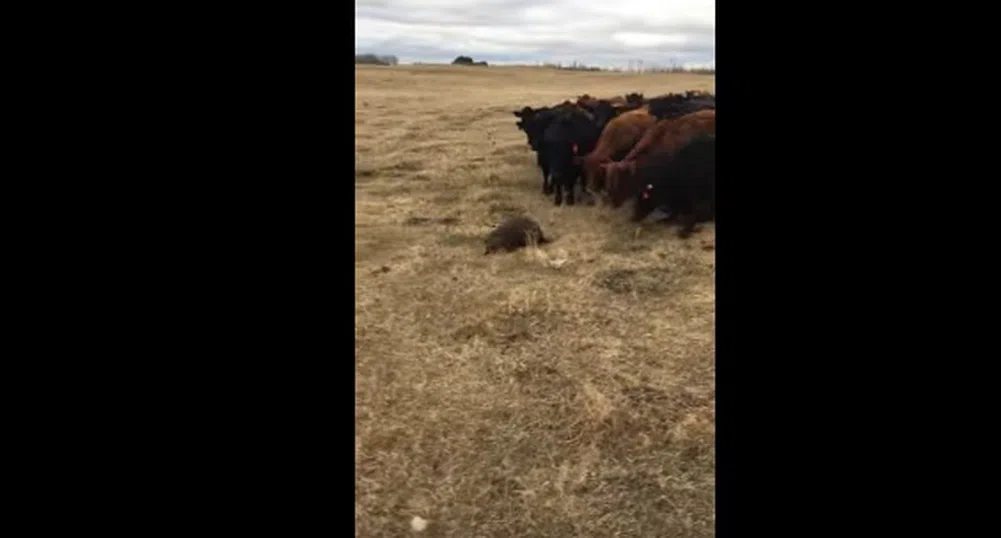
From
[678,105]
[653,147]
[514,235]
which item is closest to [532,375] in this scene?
[514,235]

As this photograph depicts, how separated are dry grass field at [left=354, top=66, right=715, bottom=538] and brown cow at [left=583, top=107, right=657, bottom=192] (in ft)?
1.70

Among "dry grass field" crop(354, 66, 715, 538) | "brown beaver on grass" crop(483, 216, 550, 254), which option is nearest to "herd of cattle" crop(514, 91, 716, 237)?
"dry grass field" crop(354, 66, 715, 538)

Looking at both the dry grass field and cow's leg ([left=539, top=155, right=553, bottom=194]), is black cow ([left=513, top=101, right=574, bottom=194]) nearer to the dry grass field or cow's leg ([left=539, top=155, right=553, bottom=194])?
cow's leg ([left=539, top=155, right=553, bottom=194])

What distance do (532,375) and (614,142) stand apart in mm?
5202

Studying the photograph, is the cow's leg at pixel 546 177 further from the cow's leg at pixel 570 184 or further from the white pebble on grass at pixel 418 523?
the white pebble on grass at pixel 418 523

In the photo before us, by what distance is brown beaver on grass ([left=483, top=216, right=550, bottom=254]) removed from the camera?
688cm

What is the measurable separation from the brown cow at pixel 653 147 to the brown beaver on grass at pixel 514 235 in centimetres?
128

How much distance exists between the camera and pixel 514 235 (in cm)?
697

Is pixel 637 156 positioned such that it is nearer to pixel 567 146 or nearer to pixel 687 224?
pixel 687 224
